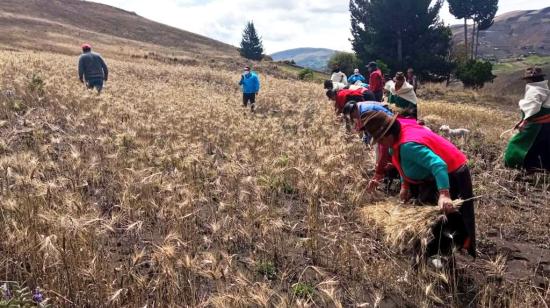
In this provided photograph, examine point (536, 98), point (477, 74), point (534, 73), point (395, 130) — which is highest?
point (477, 74)

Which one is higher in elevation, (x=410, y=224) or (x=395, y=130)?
(x=395, y=130)

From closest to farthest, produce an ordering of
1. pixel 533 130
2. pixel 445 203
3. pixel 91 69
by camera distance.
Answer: pixel 445 203 → pixel 533 130 → pixel 91 69

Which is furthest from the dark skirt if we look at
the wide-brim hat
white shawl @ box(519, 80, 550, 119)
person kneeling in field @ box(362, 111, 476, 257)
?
the wide-brim hat

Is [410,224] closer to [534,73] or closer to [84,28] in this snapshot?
[534,73]

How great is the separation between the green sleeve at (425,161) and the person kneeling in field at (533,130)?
14.9ft

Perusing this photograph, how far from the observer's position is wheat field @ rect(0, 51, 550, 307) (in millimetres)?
3418

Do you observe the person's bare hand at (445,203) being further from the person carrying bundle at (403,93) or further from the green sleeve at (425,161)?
the person carrying bundle at (403,93)

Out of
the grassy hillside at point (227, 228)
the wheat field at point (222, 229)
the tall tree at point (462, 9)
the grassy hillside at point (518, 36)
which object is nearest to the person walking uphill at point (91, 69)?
the grassy hillside at point (227, 228)

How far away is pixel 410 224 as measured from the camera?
3.68 meters

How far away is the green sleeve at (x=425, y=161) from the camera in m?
3.65

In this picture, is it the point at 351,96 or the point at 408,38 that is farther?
the point at 408,38

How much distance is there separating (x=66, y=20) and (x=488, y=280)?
87.4 metres

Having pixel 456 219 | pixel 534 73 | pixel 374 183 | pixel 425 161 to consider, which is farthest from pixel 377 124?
pixel 534 73

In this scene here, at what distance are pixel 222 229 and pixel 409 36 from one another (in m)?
36.5
